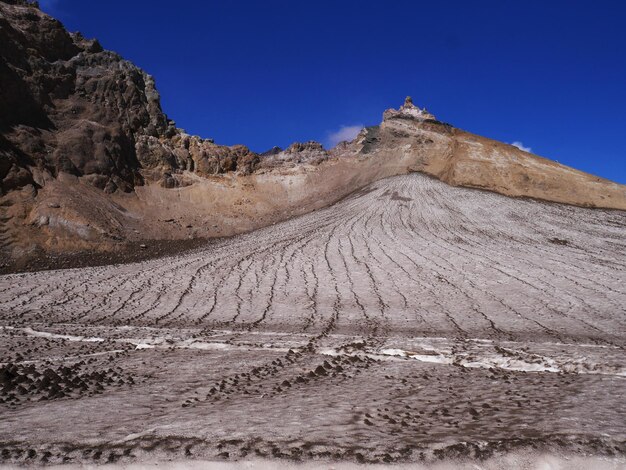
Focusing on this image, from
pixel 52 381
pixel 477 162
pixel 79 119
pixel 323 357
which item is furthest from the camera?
pixel 477 162

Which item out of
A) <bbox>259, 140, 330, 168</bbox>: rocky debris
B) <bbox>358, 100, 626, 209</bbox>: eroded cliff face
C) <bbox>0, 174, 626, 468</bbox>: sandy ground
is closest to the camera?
<bbox>0, 174, 626, 468</bbox>: sandy ground

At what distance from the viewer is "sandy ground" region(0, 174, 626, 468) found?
2.48 m

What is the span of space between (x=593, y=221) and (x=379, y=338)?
18978mm

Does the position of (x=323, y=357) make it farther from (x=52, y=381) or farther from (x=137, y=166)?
(x=137, y=166)

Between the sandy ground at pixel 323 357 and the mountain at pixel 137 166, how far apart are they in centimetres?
693

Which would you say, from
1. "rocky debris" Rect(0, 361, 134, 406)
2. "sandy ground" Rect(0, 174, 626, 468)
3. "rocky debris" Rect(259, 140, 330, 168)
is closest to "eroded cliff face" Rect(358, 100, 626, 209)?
"rocky debris" Rect(259, 140, 330, 168)

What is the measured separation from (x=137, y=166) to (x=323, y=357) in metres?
24.4

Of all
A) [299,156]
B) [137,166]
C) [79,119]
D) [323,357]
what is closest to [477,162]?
[299,156]

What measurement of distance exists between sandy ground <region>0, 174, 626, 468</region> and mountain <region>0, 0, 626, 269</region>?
6.93 m

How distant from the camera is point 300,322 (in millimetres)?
7809

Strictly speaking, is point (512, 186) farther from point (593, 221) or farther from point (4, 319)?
point (4, 319)

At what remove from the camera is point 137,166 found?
26.3 metres

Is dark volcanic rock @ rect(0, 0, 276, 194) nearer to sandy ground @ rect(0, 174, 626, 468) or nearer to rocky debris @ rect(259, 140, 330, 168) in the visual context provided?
rocky debris @ rect(259, 140, 330, 168)

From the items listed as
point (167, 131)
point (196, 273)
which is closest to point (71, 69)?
point (167, 131)
